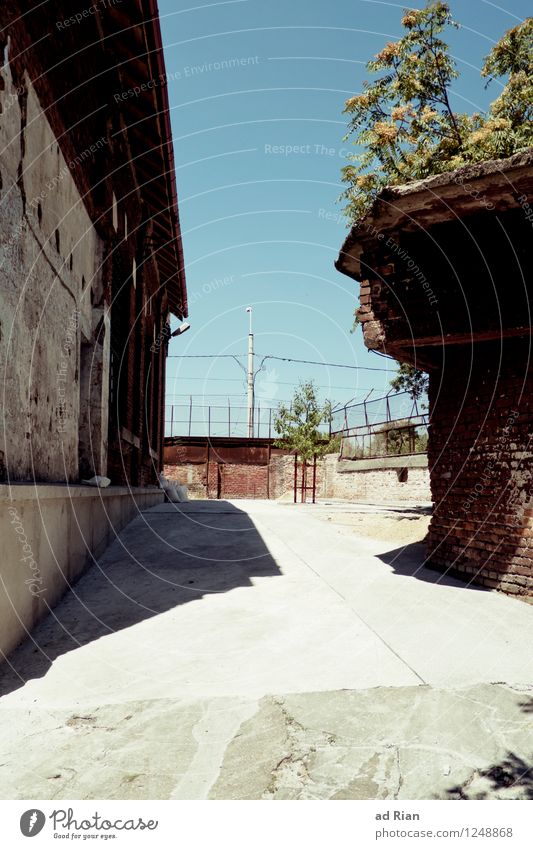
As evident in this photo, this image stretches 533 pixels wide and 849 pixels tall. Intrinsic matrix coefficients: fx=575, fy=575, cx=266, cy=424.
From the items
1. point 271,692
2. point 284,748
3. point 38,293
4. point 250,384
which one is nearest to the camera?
point 284,748

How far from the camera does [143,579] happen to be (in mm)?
6051

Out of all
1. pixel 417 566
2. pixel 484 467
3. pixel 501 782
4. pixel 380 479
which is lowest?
pixel 501 782

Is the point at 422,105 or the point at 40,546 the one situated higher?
the point at 422,105

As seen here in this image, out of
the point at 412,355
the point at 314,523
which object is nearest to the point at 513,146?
the point at 412,355

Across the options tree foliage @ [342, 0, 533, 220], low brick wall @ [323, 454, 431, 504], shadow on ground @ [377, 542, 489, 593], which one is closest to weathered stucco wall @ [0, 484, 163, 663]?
shadow on ground @ [377, 542, 489, 593]

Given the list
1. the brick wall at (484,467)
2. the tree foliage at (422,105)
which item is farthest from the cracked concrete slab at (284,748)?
the tree foliage at (422,105)

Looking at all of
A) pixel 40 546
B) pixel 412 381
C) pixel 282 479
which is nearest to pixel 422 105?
pixel 412 381

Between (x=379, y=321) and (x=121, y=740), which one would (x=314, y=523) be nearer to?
(x=379, y=321)

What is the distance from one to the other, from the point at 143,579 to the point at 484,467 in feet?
12.2

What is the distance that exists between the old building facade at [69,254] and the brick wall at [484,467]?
13.0 feet

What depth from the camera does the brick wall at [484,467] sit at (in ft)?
17.7

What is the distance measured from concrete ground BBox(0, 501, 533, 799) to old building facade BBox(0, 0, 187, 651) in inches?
24.1

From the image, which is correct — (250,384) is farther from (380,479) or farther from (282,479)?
(380,479)

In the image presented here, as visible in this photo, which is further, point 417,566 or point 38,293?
point 417,566
